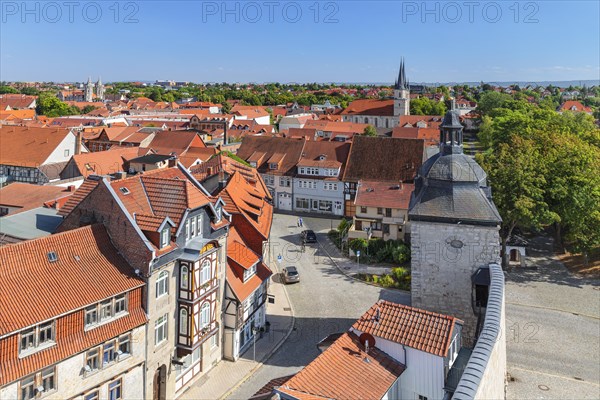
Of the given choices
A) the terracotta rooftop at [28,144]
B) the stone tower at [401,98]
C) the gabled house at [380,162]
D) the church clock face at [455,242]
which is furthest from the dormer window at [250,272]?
the stone tower at [401,98]

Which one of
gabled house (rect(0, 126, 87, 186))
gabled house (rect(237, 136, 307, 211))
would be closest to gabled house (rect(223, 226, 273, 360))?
gabled house (rect(237, 136, 307, 211))

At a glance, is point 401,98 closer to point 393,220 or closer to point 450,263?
point 393,220

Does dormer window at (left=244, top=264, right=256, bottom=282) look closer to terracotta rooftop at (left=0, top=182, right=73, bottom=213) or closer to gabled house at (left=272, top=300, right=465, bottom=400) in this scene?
gabled house at (left=272, top=300, right=465, bottom=400)

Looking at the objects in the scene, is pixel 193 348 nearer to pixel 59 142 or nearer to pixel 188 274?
pixel 188 274

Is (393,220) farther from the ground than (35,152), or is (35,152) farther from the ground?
(35,152)

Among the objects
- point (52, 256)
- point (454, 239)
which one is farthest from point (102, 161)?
point (454, 239)

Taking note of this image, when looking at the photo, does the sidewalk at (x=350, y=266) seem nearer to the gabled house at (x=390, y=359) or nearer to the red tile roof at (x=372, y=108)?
the gabled house at (x=390, y=359)
